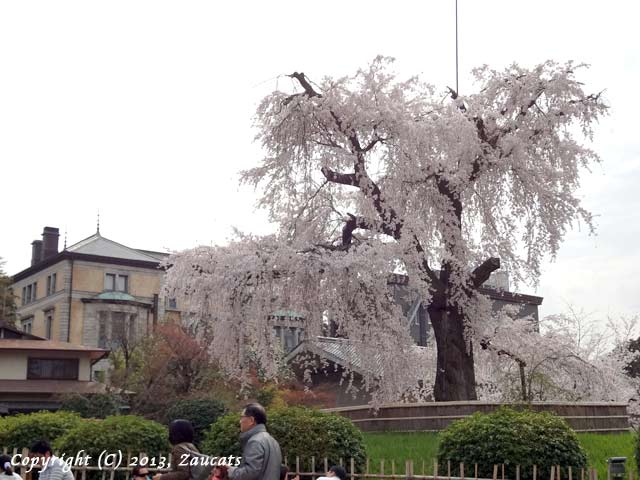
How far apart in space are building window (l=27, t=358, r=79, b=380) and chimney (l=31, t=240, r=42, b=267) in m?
26.9

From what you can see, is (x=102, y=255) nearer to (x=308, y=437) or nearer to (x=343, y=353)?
(x=343, y=353)

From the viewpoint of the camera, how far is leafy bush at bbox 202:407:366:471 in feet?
39.3

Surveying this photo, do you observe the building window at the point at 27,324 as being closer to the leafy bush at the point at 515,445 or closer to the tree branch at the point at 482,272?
the tree branch at the point at 482,272

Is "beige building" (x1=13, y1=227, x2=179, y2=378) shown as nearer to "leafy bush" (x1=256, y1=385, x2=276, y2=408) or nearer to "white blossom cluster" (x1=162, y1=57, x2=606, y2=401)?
"leafy bush" (x1=256, y1=385, x2=276, y2=408)

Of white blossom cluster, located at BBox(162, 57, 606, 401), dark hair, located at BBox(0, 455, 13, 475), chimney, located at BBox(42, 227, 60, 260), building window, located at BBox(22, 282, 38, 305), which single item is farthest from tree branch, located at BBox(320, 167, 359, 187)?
chimney, located at BBox(42, 227, 60, 260)

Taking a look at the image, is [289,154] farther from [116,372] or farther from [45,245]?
[45,245]

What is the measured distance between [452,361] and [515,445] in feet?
32.7

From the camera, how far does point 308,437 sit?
12.1 m

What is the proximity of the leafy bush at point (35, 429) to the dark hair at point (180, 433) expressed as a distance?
9.44 meters

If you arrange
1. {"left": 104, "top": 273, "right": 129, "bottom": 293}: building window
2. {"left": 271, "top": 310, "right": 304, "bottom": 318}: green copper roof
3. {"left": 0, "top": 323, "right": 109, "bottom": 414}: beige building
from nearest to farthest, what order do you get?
{"left": 271, "top": 310, "right": 304, "bottom": 318}: green copper roof
{"left": 0, "top": 323, "right": 109, "bottom": 414}: beige building
{"left": 104, "top": 273, "right": 129, "bottom": 293}: building window

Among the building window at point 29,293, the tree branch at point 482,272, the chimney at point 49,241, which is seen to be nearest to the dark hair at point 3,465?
the tree branch at point 482,272

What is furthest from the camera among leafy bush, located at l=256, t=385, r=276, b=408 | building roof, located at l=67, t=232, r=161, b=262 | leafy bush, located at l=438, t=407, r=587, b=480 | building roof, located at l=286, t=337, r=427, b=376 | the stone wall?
building roof, located at l=67, t=232, r=161, b=262

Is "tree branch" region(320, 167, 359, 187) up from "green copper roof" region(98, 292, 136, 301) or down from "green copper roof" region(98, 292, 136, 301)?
up

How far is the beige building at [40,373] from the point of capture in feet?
124
